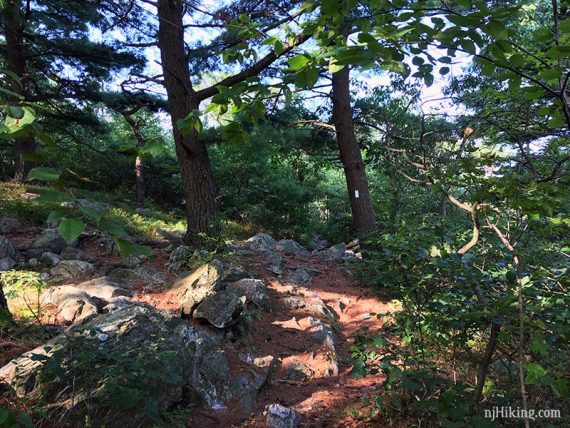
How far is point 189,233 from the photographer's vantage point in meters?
6.14

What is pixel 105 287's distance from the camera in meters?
4.62

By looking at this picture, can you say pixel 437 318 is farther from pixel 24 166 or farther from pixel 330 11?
pixel 24 166

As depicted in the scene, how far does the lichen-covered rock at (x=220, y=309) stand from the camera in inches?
157

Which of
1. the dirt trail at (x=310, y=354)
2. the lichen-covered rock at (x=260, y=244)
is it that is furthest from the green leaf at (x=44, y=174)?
the lichen-covered rock at (x=260, y=244)

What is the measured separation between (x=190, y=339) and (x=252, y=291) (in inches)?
60.3

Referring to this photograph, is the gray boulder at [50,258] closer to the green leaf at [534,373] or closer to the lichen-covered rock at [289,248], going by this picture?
the lichen-covered rock at [289,248]

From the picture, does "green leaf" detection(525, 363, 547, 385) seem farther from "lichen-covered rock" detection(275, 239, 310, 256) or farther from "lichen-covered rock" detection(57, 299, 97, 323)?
"lichen-covered rock" detection(275, 239, 310, 256)

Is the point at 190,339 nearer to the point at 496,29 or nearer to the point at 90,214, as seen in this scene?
the point at 90,214

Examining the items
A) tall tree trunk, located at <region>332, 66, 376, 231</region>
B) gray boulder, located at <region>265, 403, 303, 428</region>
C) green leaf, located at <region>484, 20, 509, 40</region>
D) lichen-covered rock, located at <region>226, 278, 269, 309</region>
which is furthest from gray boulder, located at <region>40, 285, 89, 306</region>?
tall tree trunk, located at <region>332, 66, 376, 231</region>

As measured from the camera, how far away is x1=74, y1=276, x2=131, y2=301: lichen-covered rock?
4438 mm

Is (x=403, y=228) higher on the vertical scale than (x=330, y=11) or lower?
lower

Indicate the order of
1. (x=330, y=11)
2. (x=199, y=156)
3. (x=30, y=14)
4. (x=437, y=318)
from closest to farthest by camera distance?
(x=330, y=11)
(x=437, y=318)
(x=199, y=156)
(x=30, y=14)

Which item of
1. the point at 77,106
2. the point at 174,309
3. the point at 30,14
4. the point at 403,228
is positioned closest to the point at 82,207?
the point at 403,228

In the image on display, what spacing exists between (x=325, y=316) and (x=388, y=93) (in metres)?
6.37
